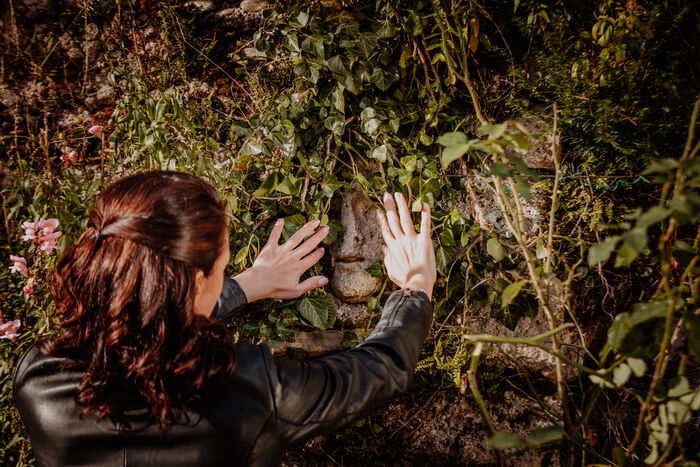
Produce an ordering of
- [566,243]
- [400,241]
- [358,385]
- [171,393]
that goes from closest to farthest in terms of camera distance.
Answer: [171,393] → [358,385] → [400,241] → [566,243]

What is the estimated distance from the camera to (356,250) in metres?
1.62

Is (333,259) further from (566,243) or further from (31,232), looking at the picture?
(31,232)

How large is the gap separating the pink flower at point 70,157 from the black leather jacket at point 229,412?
4.36 ft

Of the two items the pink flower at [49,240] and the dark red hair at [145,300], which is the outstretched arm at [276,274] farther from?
the pink flower at [49,240]

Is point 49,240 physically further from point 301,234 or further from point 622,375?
point 622,375

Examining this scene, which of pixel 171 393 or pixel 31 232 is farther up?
pixel 31 232

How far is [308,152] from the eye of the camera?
161cm

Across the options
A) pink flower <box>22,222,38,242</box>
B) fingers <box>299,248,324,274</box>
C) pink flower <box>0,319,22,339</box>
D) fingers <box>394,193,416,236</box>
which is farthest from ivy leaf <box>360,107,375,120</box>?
pink flower <box>0,319,22,339</box>

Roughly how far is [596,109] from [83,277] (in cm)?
164

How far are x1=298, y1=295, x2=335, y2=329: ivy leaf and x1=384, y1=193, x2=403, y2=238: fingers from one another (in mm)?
417

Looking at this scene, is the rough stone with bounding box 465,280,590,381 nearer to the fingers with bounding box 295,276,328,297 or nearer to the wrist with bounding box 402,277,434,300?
the wrist with bounding box 402,277,434,300

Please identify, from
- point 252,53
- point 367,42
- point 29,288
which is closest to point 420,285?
point 367,42

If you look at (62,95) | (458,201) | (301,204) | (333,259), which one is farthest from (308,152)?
(62,95)

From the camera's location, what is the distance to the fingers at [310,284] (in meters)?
1.45
